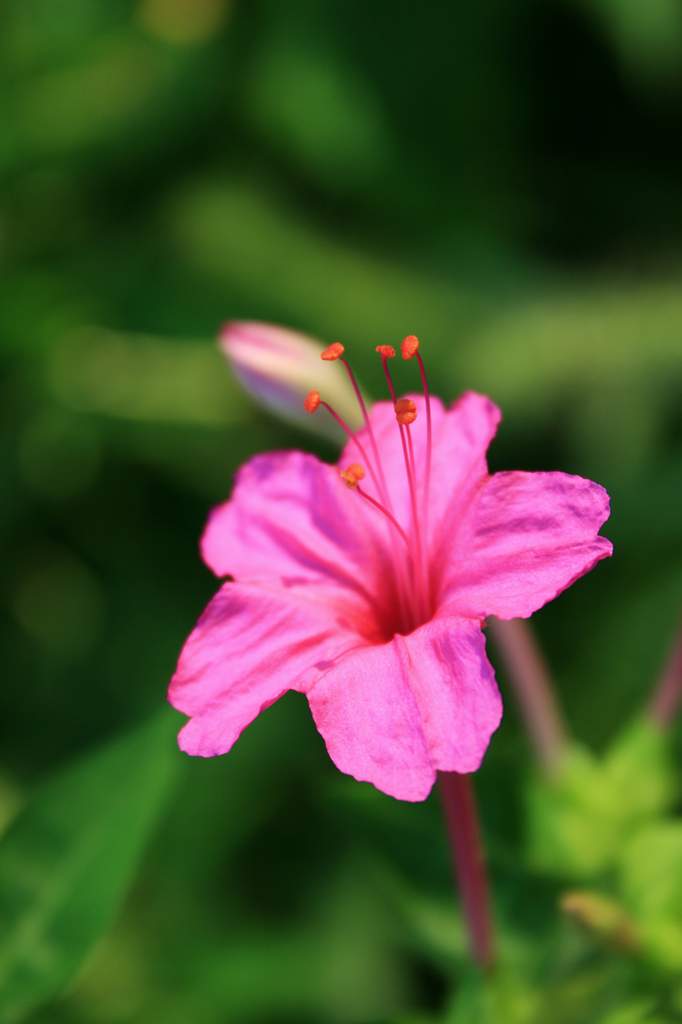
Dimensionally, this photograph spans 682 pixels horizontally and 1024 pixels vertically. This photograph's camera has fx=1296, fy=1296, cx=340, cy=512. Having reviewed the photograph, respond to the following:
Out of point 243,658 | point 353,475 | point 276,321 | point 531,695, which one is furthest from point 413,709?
point 276,321

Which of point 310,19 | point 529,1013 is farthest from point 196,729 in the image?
point 310,19

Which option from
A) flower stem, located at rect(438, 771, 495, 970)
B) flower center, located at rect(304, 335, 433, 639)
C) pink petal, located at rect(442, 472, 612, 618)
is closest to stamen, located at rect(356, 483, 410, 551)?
flower center, located at rect(304, 335, 433, 639)

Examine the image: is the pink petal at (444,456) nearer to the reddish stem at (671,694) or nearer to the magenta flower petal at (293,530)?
the magenta flower petal at (293,530)

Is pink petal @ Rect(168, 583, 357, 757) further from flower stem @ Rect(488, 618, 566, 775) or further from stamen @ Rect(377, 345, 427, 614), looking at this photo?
flower stem @ Rect(488, 618, 566, 775)

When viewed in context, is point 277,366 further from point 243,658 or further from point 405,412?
point 243,658

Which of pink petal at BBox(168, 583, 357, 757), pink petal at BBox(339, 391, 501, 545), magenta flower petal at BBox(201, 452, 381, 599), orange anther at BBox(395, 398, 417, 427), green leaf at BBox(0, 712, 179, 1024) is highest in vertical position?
orange anther at BBox(395, 398, 417, 427)
